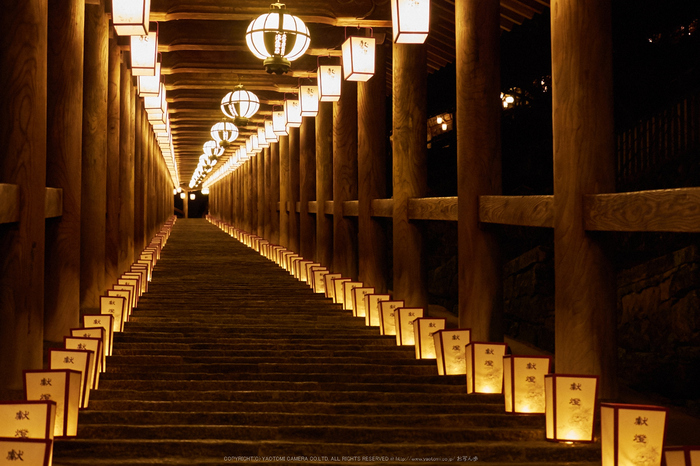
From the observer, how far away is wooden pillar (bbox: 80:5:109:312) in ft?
31.5

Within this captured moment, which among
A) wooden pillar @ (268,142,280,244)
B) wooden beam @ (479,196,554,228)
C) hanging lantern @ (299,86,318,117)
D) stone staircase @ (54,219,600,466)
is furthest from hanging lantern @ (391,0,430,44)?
wooden pillar @ (268,142,280,244)

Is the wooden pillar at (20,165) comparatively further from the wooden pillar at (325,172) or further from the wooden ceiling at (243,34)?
the wooden pillar at (325,172)

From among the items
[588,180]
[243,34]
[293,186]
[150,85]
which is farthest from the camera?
[293,186]

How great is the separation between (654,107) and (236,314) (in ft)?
30.2

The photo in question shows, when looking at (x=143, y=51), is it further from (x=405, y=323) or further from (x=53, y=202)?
(x=405, y=323)

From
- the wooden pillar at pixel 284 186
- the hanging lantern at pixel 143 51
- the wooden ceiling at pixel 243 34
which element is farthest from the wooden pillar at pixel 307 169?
the hanging lantern at pixel 143 51

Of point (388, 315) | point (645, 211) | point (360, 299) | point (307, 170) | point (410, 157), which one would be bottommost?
point (388, 315)

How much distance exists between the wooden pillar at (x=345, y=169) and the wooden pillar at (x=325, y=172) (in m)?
1.47

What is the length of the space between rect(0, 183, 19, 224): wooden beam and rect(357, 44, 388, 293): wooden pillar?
6453 mm

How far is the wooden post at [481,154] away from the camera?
7191mm

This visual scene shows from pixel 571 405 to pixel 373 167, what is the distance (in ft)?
23.7

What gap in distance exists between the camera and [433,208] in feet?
28.6

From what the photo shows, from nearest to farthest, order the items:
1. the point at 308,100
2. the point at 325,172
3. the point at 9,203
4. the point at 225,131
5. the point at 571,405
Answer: the point at 571,405 → the point at 9,203 → the point at 308,100 → the point at 325,172 → the point at 225,131

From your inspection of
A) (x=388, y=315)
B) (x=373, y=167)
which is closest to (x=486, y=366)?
(x=388, y=315)
